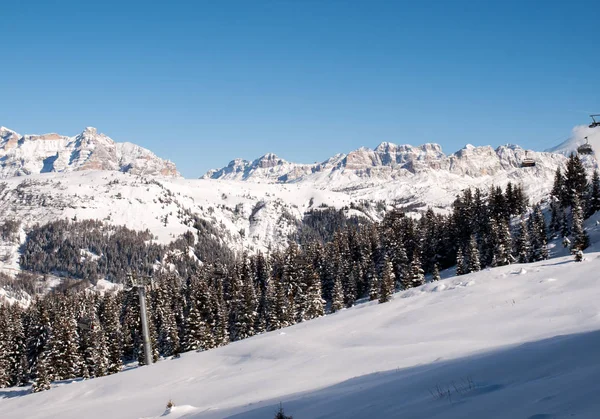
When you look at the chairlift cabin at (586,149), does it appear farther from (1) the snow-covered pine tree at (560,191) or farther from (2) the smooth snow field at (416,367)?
(1) the snow-covered pine tree at (560,191)

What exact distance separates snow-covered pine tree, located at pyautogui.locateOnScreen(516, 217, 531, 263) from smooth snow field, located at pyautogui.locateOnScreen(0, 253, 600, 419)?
3002cm

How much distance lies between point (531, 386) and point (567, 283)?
86.4 feet

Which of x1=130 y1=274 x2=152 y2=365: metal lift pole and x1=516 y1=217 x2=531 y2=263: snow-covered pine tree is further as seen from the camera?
x1=516 y1=217 x2=531 y2=263: snow-covered pine tree

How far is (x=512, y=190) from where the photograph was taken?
9056 centimetres

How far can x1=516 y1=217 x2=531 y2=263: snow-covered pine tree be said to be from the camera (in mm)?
68875

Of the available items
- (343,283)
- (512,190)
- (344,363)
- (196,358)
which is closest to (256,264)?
(343,283)

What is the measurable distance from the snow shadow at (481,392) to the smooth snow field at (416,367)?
4cm

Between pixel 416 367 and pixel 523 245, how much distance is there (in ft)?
203

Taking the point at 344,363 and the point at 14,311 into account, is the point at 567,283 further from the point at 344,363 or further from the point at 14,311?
the point at 14,311

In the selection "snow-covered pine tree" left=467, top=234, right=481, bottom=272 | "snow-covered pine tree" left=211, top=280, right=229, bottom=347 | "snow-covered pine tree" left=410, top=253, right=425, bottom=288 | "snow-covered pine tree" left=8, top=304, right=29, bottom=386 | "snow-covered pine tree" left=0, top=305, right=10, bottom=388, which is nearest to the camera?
"snow-covered pine tree" left=211, top=280, right=229, bottom=347

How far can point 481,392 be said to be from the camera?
27.4 ft

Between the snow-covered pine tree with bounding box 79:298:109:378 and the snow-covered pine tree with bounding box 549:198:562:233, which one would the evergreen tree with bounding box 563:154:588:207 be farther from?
the snow-covered pine tree with bounding box 79:298:109:378

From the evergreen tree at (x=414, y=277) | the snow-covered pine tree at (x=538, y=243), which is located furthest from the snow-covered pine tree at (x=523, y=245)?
the evergreen tree at (x=414, y=277)

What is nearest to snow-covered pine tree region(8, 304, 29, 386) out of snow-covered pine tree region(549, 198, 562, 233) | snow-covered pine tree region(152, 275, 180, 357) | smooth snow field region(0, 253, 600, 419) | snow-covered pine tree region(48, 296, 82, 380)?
snow-covered pine tree region(48, 296, 82, 380)
